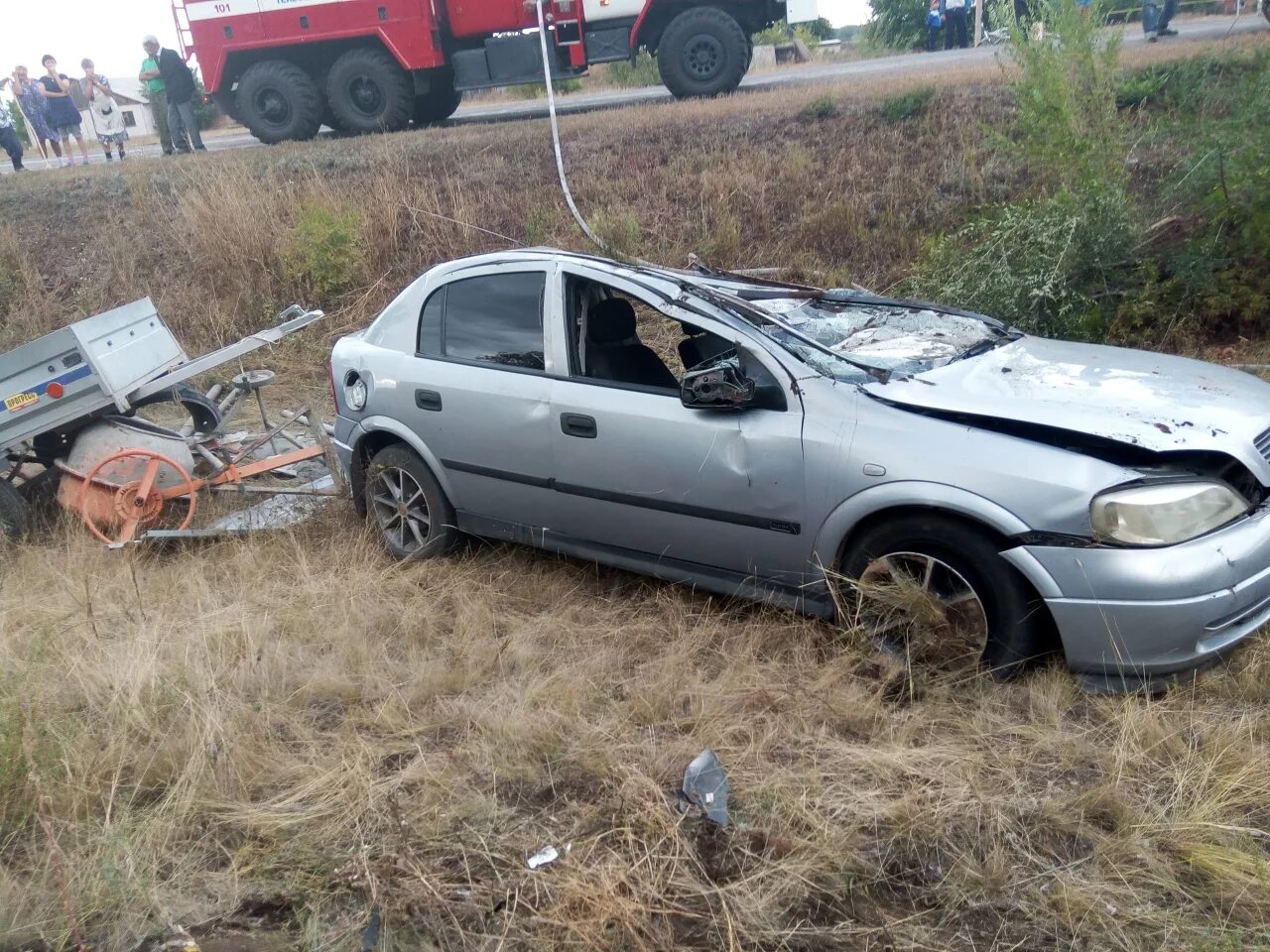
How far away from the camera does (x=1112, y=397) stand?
12.6ft

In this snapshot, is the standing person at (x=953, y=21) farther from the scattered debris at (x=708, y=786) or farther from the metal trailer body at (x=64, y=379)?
the scattered debris at (x=708, y=786)

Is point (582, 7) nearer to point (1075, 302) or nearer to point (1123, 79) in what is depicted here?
point (1123, 79)

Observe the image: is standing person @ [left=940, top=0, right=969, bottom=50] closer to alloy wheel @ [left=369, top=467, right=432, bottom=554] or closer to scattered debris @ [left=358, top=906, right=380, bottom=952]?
alloy wheel @ [left=369, top=467, right=432, bottom=554]

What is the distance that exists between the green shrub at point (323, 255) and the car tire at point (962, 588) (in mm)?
8504

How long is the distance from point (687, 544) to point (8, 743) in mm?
2589

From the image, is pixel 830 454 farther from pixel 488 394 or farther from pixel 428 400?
pixel 428 400

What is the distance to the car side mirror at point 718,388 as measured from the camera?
13.3 feet

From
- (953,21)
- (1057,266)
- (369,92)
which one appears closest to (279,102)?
(369,92)

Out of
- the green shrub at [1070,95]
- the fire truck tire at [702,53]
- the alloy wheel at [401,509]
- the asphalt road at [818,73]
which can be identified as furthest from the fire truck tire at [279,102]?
the alloy wheel at [401,509]

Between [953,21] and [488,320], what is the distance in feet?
63.5

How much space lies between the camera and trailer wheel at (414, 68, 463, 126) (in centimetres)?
1524

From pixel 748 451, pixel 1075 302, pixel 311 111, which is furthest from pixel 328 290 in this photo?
pixel 748 451

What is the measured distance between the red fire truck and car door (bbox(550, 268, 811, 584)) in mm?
10203

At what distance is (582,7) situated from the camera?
13523mm
